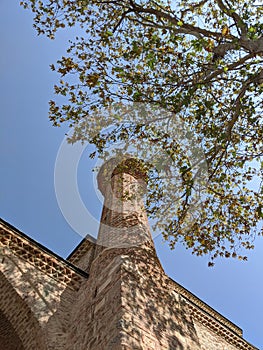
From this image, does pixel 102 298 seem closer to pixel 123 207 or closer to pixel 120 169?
pixel 123 207

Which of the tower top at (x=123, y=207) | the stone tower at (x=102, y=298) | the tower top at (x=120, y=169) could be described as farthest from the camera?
the tower top at (x=120, y=169)

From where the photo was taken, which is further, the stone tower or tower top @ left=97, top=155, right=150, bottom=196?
tower top @ left=97, top=155, right=150, bottom=196

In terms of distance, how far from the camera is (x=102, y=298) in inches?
251

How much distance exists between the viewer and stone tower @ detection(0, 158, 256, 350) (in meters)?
5.53

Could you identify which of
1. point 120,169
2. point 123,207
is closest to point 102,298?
point 123,207

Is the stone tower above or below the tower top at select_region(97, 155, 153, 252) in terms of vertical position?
below

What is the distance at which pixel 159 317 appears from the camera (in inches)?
239

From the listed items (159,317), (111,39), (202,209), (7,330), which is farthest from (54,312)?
(111,39)

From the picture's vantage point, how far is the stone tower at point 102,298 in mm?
5531

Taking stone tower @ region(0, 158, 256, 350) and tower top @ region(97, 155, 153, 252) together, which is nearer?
stone tower @ region(0, 158, 256, 350)

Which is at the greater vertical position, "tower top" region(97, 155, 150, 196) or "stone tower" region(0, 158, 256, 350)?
"tower top" region(97, 155, 150, 196)

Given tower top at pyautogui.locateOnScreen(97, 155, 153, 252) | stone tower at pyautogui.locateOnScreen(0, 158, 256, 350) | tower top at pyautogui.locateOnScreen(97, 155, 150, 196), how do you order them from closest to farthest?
stone tower at pyautogui.locateOnScreen(0, 158, 256, 350) → tower top at pyautogui.locateOnScreen(97, 155, 153, 252) → tower top at pyautogui.locateOnScreen(97, 155, 150, 196)

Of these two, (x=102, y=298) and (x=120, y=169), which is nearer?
(x=102, y=298)

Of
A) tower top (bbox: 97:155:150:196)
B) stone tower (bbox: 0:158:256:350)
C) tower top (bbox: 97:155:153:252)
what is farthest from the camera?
tower top (bbox: 97:155:150:196)
